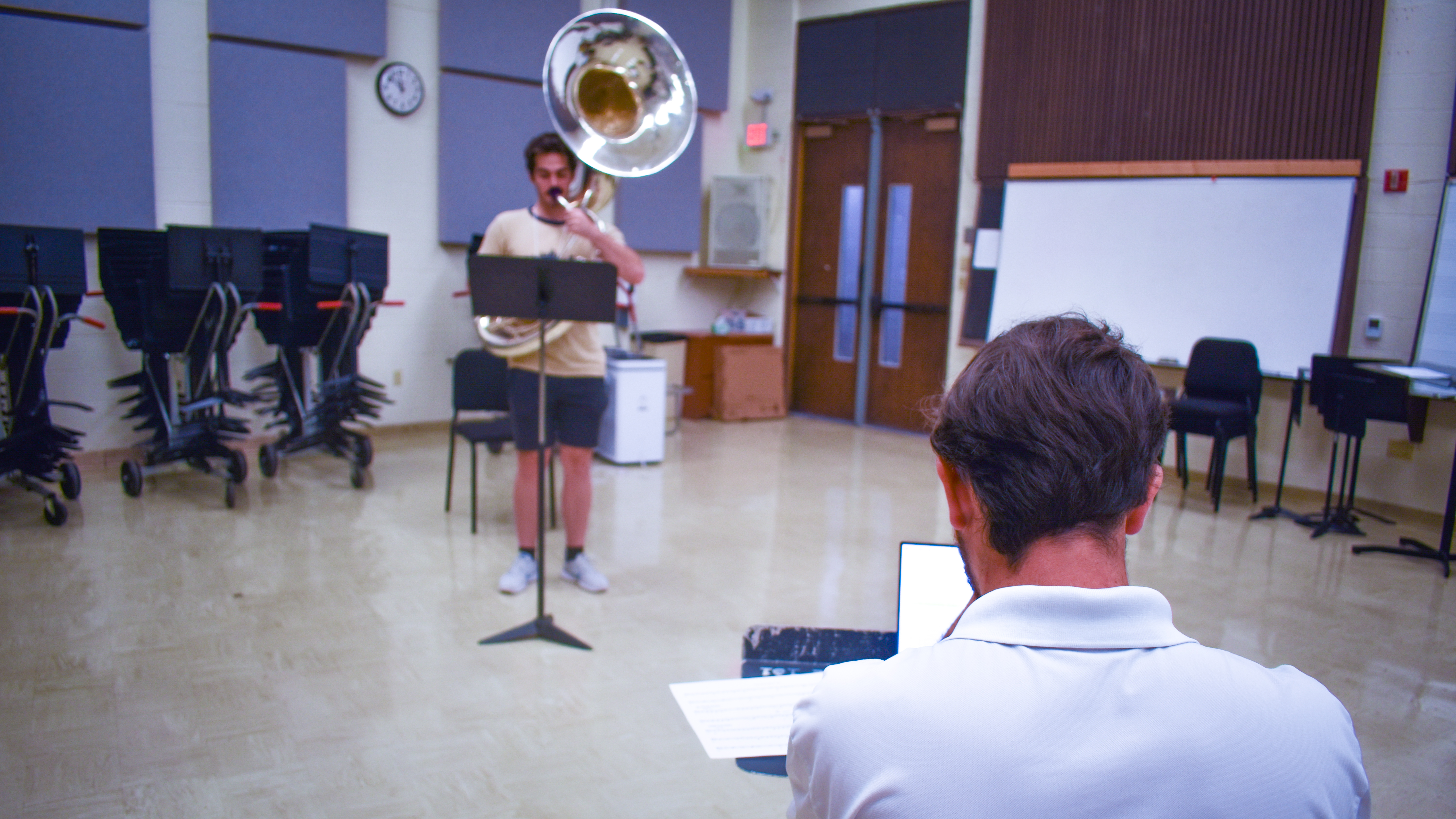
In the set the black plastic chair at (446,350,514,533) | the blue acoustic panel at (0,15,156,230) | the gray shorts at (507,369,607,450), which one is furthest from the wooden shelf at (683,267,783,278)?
the gray shorts at (507,369,607,450)

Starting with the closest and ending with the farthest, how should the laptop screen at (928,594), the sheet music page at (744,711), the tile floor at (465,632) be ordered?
the sheet music page at (744,711) → the laptop screen at (928,594) → the tile floor at (465,632)

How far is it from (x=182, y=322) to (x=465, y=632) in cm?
242

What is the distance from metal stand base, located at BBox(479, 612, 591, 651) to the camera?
2.96 metres

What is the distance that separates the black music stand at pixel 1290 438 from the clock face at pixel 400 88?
514 cm

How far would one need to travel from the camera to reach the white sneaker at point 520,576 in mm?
3400

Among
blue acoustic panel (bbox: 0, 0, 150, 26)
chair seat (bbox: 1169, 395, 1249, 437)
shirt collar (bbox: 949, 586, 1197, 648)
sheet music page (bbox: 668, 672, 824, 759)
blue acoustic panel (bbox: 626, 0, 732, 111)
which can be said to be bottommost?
chair seat (bbox: 1169, 395, 1249, 437)

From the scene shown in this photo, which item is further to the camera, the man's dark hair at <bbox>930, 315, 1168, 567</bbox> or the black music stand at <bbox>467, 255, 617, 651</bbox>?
the black music stand at <bbox>467, 255, 617, 651</bbox>

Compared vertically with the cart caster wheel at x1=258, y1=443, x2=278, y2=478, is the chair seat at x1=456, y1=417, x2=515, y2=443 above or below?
above

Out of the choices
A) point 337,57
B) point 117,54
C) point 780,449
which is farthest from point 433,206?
point 780,449

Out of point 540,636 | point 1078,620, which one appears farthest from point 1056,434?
point 540,636

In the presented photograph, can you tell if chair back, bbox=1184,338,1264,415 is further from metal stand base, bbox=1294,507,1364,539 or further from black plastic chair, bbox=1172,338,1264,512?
metal stand base, bbox=1294,507,1364,539

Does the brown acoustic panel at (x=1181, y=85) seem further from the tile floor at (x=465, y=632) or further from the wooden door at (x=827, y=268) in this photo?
the tile floor at (x=465, y=632)

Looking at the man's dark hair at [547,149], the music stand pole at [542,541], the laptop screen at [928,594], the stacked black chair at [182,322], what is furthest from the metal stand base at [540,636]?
the stacked black chair at [182,322]

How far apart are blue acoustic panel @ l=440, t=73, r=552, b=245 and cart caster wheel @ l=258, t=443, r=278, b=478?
185 cm
